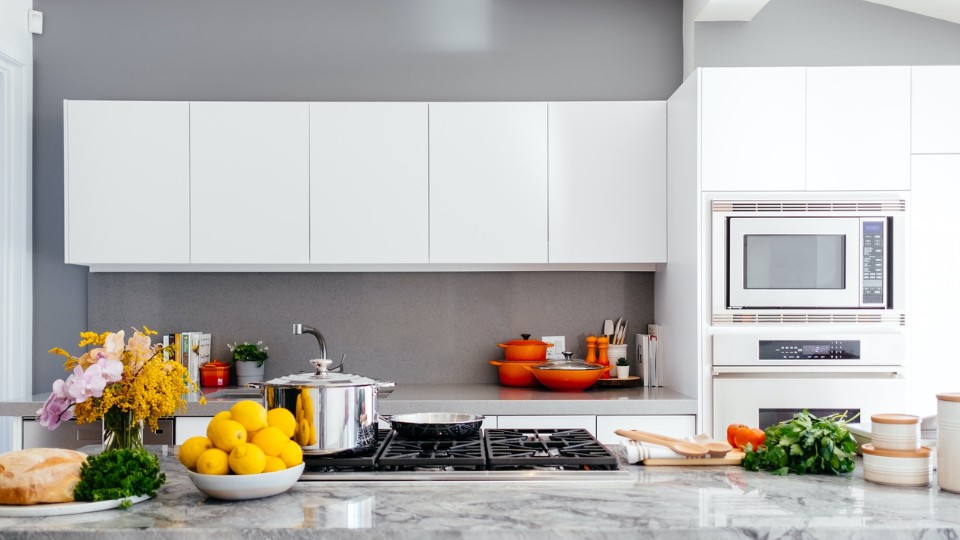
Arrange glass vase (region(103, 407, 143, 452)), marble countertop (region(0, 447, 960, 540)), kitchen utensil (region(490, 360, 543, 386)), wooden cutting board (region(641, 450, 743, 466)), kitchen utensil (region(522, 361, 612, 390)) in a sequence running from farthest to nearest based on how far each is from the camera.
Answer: kitchen utensil (region(490, 360, 543, 386)) → kitchen utensil (region(522, 361, 612, 390)) → wooden cutting board (region(641, 450, 743, 466)) → glass vase (region(103, 407, 143, 452)) → marble countertop (region(0, 447, 960, 540))

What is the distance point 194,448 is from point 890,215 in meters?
2.77

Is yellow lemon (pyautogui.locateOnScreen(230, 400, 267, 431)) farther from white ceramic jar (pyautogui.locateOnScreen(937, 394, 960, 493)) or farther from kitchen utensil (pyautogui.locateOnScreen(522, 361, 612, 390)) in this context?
kitchen utensil (pyautogui.locateOnScreen(522, 361, 612, 390))

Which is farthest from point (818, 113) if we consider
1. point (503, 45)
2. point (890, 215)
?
point (503, 45)

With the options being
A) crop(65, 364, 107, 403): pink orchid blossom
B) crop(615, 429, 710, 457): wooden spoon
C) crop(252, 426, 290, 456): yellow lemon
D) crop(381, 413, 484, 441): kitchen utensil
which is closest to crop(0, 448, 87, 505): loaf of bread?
crop(65, 364, 107, 403): pink orchid blossom

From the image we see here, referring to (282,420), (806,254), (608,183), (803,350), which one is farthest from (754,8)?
(282,420)

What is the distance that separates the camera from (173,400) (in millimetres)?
1720

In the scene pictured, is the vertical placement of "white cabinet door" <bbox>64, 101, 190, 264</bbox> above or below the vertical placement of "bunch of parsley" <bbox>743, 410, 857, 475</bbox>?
above

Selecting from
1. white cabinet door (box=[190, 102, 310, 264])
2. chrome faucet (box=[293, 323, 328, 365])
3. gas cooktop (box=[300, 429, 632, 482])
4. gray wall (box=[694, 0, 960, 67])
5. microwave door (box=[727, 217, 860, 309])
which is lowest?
gas cooktop (box=[300, 429, 632, 482])

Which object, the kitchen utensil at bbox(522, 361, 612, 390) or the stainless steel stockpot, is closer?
the stainless steel stockpot

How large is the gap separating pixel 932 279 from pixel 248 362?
2.92 meters

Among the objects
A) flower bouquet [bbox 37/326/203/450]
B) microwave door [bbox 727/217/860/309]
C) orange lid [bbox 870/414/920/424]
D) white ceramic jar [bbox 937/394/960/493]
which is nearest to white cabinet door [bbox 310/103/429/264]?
microwave door [bbox 727/217/860/309]

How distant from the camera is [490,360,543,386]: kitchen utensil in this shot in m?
3.73

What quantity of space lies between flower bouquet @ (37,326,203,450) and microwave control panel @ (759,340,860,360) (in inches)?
90.3

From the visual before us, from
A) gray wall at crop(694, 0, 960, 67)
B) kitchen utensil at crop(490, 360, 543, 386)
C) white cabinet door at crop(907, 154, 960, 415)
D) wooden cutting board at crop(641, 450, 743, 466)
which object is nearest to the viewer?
wooden cutting board at crop(641, 450, 743, 466)
